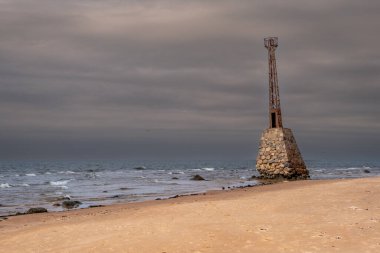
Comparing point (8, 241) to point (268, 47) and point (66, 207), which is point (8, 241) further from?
point (268, 47)

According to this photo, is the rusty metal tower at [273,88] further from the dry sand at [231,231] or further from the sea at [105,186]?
the dry sand at [231,231]

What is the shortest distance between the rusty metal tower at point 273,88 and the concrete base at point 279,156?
1083mm

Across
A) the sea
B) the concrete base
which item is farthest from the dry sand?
the concrete base

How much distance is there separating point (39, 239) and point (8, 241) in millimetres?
1139

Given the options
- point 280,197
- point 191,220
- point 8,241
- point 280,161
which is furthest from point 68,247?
point 280,161

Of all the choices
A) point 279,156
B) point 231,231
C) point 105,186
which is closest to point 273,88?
point 279,156

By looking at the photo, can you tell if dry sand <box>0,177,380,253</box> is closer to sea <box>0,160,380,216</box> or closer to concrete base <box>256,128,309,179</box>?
sea <box>0,160,380,216</box>

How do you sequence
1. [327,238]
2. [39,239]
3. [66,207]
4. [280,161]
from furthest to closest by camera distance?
[280,161] < [66,207] < [39,239] < [327,238]

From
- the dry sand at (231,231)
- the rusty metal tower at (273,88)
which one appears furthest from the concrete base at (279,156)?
the dry sand at (231,231)

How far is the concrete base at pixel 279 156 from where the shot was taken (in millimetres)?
49812

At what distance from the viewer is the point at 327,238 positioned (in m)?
12.1

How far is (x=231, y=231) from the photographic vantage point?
13.1m

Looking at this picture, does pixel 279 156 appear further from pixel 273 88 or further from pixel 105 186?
pixel 105 186

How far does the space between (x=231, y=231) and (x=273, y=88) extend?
40185mm
